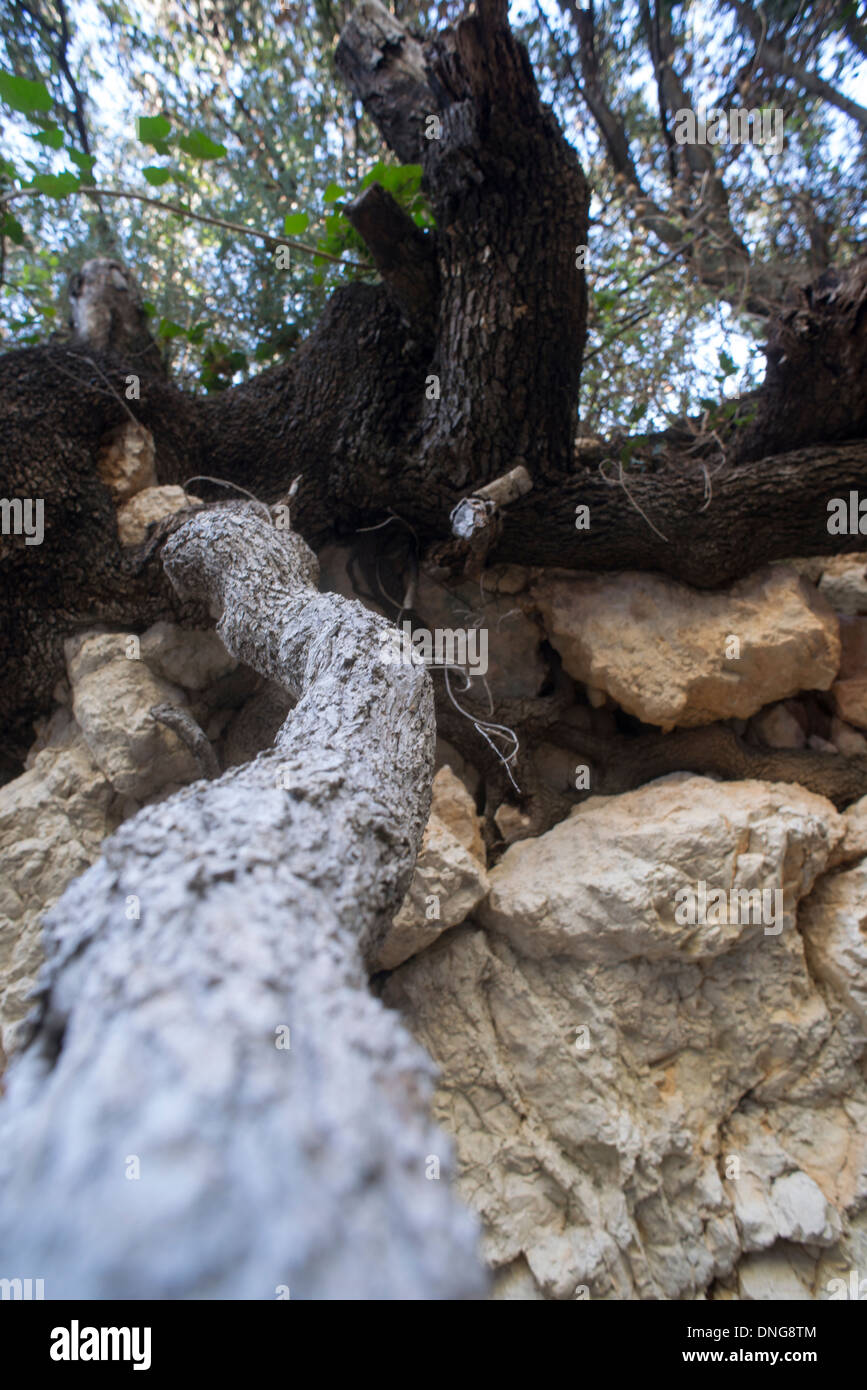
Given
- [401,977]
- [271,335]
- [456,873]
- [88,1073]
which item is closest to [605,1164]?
[401,977]

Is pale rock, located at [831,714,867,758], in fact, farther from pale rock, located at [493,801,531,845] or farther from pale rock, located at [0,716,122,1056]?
pale rock, located at [0,716,122,1056]

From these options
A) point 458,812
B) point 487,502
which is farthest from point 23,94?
point 458,812

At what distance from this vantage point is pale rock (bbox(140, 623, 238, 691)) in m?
2.96

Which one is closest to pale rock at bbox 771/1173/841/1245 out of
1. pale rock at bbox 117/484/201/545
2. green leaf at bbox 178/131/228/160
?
pale rock at bbox 117/484/201/545

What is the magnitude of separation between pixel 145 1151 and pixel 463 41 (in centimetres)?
346

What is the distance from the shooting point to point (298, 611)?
239 centimetres

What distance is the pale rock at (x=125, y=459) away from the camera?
3.13 meters

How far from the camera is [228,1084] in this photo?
831 millimetres

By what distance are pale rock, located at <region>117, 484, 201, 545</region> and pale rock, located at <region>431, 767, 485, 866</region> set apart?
171cm

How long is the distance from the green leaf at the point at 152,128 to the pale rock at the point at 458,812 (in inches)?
123

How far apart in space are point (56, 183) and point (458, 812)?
3.31 m

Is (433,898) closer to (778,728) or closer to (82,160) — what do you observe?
(778,728)

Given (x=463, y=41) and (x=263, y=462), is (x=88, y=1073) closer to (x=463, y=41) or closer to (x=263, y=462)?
(x=263, y=462)

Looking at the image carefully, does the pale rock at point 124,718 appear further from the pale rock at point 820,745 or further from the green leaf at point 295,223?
the pale rock at point 820,745
